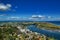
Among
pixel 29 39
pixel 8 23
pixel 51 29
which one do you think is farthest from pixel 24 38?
pixel 51 29

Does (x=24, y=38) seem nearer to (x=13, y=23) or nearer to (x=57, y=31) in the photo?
(x=13, y=23)

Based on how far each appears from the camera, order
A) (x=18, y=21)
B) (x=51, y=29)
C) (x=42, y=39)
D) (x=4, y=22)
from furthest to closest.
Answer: (x=51, y=29)
(x=18, y=21)
(x=4, y=22)
(x=42, y=39)

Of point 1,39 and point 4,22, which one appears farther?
point 4,22

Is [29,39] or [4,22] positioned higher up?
[4,22]

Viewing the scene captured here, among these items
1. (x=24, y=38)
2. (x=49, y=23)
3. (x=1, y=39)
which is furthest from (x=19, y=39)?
(x=49, y=23)

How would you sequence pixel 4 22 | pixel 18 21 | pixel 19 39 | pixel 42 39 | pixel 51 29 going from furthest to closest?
1. pixel 51 29
2. pixel 18 21
3. pixel 4 22
4. pixel 42 39
5. pixel 19 39

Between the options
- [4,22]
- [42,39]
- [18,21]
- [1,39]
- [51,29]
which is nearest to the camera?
[1,39]

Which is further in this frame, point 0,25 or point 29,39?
point 0,25

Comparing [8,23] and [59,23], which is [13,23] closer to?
[8,23]

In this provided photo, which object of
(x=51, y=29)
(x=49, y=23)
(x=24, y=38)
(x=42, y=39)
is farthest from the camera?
(x=51, y=29)
